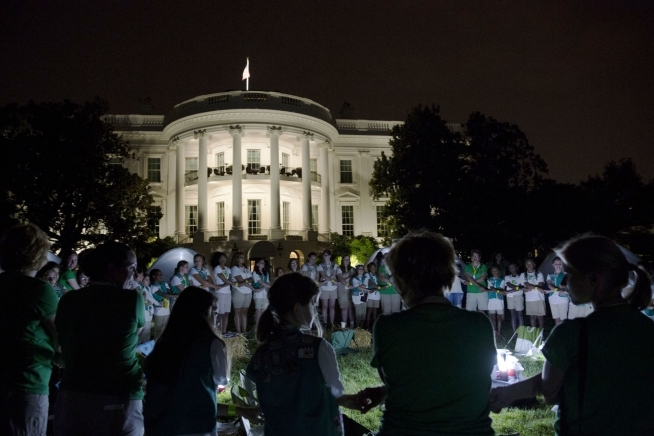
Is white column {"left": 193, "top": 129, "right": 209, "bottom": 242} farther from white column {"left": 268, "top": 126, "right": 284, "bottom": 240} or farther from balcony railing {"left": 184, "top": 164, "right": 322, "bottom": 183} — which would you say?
white column {"left": 268, "top": 126, "right": 284, "bottom": 240}

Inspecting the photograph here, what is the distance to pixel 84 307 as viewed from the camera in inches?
114

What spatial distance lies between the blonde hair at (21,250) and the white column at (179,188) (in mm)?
31107

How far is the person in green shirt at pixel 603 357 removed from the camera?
210 cm

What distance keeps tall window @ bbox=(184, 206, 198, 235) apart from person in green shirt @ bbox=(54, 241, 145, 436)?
33085mm

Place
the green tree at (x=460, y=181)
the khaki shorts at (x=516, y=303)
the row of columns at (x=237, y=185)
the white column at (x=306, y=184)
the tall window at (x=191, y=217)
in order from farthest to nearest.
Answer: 1. the tall window at (x=191, y=217)
2. the white column at (x=306, y=184)
3. the row of columns at (x=237, y=185)
4. the green tree at (x=460, y=181)
5. the khaki shorts at (x=516, y=303)

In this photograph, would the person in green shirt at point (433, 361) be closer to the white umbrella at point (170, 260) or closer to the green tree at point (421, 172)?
the white umbrella at point (170, 260)

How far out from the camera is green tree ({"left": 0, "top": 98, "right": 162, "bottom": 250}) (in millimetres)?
23578

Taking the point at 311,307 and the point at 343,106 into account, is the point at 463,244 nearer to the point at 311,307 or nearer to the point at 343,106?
the point at 343,106

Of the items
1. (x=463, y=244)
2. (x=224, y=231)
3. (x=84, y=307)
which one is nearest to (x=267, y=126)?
(x=224, y=231)

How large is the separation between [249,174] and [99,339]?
30.9m

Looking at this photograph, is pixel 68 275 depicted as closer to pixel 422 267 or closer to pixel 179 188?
pixel 422 267

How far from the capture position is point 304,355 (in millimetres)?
2707

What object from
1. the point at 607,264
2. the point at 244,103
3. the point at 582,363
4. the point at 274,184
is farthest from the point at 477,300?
the point at 244,103

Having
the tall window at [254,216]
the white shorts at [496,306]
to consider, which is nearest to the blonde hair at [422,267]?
the white shorts at [496,306]
